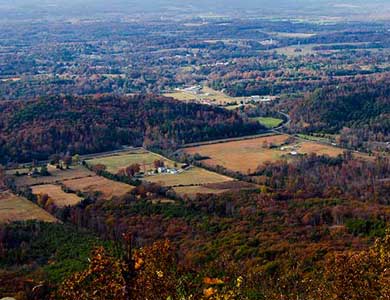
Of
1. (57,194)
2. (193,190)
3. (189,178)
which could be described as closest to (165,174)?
(189,178)

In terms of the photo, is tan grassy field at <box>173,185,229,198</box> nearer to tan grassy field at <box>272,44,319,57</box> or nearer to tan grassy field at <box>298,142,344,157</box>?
tan grassy field at <box>298,142,344,157</box>

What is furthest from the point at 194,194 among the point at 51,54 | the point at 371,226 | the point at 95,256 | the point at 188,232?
the point at 51,54

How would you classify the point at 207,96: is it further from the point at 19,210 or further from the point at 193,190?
the point at 19,210

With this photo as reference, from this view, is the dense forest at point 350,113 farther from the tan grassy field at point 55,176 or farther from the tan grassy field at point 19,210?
the tan grassy field at point 19,210

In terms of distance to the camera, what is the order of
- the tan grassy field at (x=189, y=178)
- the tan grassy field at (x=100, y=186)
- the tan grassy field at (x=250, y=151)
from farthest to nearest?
the tan grassy field at (x=250, y=151), the tan grassy field at (x=189, y=178), the tan grassy field at (x=100, y=186)

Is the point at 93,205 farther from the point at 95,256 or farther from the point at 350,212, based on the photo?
the point at 95,256

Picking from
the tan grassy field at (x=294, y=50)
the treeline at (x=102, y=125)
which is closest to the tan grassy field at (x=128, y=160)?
the treeline at (x=102, y=125)

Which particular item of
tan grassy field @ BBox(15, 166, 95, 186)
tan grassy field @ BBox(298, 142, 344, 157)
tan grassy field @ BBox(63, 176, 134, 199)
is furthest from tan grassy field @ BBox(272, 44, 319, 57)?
tan grassy field @ BBox(63, 176, 134, 199)
